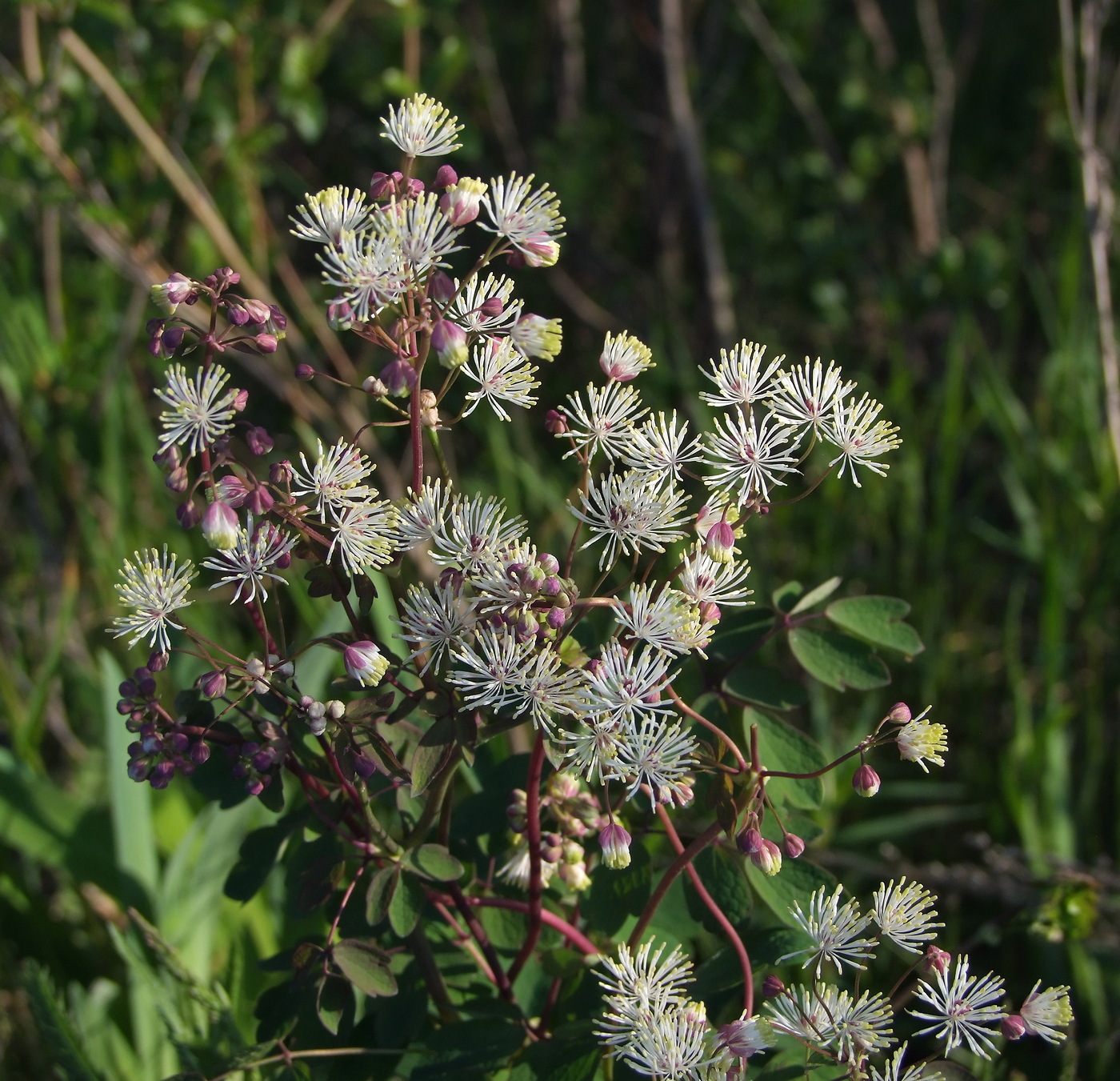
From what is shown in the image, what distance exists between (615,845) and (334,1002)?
0.26 metres

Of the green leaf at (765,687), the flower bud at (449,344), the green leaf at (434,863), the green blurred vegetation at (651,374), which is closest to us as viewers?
the flower bud at (449,344)

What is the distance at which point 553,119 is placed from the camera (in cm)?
317

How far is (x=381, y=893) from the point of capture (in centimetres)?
78

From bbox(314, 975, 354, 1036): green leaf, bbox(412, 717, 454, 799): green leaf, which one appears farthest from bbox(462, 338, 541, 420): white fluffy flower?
bbox(314, 975, 354, 1036): green leaf

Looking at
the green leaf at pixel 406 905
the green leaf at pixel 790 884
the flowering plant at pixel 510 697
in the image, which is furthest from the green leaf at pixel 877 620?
the green leaf at pixel 406 905

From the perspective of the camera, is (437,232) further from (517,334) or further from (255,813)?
(255,813)

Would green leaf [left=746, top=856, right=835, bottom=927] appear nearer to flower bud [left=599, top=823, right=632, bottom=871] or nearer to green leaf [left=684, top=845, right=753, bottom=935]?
green leaf [left=684, top=845, right=753, bottom=935]

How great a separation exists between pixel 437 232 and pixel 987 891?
1069 mm

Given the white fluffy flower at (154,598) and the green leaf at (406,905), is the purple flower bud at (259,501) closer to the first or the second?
the white fluffy flower at (154,598)

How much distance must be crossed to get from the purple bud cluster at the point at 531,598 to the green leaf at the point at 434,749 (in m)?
0.08

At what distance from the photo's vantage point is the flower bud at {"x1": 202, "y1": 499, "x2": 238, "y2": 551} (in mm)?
682

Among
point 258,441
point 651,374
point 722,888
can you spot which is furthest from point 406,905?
point 651,374

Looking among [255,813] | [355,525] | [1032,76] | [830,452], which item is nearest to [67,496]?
[255,813]

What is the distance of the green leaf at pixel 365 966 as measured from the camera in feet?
2.52
